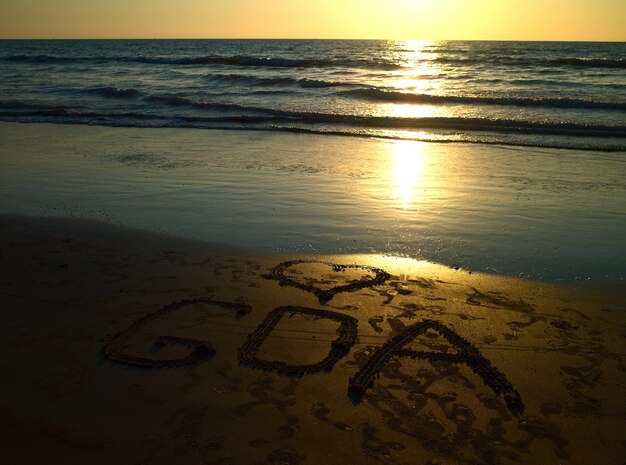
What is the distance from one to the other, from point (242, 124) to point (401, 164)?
673cm

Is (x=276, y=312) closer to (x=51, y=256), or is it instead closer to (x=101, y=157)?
(x=51, y=256)

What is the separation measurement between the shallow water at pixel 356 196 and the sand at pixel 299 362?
64 centimetres

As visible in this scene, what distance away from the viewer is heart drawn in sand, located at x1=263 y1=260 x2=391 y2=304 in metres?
4.47

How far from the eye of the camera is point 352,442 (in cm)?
278

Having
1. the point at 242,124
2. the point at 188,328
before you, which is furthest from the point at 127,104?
the point at 188,328

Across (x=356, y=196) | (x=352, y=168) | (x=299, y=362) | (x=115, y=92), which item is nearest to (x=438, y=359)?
(x=299, y=362)

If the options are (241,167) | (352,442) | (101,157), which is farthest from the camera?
(101,157)

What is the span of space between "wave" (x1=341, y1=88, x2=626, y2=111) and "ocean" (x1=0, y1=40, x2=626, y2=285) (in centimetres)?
7

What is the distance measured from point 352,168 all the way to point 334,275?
451 centimetres

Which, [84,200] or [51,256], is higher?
[84,200]

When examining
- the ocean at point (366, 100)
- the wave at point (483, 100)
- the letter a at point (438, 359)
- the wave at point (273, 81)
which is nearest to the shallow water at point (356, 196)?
the letter a at point (438, 359)

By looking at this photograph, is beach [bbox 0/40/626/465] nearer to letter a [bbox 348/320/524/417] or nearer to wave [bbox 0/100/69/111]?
letter a [bbox 348/320/524/417]

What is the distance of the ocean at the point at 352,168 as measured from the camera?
226 inches

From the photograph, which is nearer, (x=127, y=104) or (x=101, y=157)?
(x=101, y=157)
